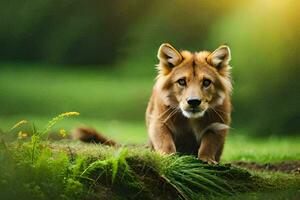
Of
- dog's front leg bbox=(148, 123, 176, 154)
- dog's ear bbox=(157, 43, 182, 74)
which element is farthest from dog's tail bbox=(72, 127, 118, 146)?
dog's ear bbox=(157, 43, 182, 74)

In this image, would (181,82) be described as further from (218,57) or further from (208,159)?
(208,159)

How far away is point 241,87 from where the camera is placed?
11.5 m

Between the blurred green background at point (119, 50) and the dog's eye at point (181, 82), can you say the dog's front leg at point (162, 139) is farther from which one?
the blurred green background at point (119, 50)

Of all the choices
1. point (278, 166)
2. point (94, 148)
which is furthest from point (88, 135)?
point (278, 166)

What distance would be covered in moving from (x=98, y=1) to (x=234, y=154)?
5788mm

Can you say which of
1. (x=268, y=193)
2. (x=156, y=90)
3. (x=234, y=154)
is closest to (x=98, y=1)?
(x=234, y=154)

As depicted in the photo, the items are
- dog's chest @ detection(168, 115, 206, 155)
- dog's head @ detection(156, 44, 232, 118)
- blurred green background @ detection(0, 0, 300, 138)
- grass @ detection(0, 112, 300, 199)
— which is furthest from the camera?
blurred green background @ detection(0, 0, 300, 138)

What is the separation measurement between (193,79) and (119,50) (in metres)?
6.75

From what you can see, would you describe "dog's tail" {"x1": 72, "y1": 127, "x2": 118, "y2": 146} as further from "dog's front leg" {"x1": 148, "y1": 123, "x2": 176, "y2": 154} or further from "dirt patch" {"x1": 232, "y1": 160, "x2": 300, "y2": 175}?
"dirt patch" {"x1": 232, "y1": 160, "x2": 300, "y2": 175}

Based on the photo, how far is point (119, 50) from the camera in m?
13.2

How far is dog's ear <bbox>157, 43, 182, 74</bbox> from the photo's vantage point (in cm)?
677

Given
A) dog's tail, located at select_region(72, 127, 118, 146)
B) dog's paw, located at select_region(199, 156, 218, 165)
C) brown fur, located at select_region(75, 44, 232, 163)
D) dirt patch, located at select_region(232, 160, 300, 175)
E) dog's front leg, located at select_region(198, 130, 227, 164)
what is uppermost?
brown fur, located at select_region(75, 44, 232, 163)

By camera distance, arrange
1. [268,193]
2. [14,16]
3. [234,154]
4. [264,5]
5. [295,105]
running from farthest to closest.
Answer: [14,16] < [264,5] < [295,105] < [234,154] < [268,193]

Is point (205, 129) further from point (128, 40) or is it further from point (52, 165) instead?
point (128, 40)
